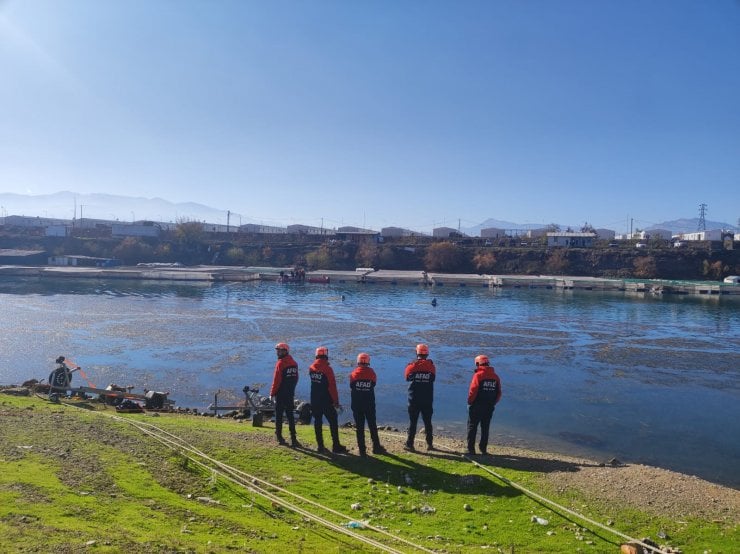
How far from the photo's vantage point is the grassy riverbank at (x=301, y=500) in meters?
6.93

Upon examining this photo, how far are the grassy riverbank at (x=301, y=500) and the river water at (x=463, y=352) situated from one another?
19.5ft

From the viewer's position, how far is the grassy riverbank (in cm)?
693

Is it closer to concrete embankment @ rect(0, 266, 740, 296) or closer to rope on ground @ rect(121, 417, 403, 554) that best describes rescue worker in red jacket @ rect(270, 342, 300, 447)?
rope on ground @ rect(121, 417, 403, 554)

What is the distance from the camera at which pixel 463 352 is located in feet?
99.5

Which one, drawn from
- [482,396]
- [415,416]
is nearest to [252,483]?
[415,416]

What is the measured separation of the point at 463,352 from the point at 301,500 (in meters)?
22.4

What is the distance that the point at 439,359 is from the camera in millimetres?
28297

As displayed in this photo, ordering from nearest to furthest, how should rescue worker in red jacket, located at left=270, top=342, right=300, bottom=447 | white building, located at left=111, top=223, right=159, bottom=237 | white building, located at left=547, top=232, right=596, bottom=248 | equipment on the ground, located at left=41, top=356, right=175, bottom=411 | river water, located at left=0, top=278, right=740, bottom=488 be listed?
rescue worker in red jacket, located at left=270, top=342, right=300, bottom=447, equipment on the ground, located at left=41, top=356, right=175, bottom=411, river water, located at left=0, top=278, right=740, bottom=488, white building, located at left=547, top=232, right=596, bottom=248, white building, located at left=111, top=223, right=159, bottom=237

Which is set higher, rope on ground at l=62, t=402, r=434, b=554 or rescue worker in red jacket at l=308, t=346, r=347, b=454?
rescue worker in red jacket at l=308, t=346, r=347, b=454

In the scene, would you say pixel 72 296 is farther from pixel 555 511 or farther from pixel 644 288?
pixel 644 288

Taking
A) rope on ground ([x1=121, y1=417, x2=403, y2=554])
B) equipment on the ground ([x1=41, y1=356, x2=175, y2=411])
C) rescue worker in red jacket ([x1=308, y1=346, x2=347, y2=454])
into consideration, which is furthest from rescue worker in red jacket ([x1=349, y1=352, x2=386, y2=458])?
equipment on the ground ([x1=41, y1=356, x2=175, y2=411])

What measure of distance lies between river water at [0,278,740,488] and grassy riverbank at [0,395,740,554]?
5929 millimetres

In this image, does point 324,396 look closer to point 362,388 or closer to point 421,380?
point 362,388

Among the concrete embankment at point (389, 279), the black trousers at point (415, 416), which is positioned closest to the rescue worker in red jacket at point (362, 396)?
the black trousers at point (415, 416)
